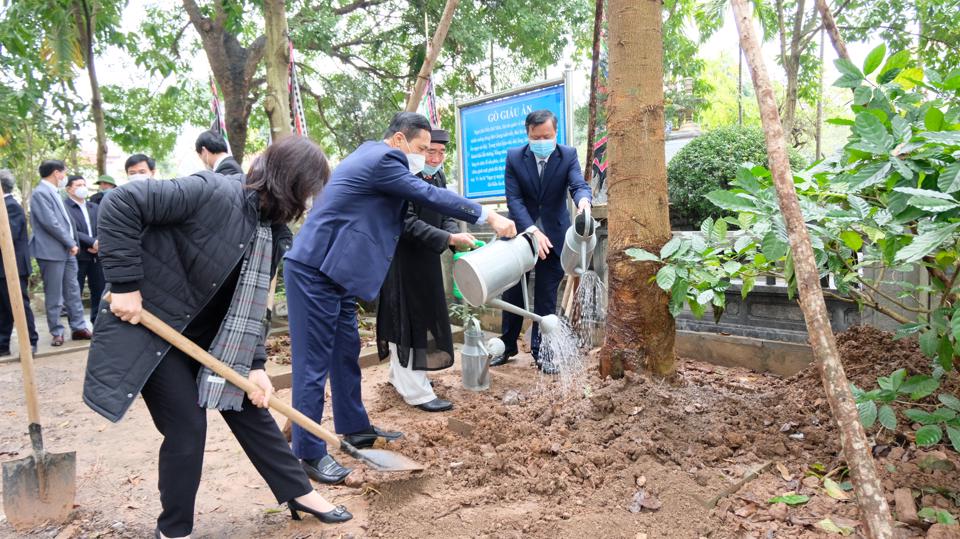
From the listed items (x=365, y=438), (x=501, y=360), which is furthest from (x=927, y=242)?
(x=501, y=360)

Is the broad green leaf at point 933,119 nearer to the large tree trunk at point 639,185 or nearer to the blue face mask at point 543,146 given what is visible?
the large tree trunk at point 639,185

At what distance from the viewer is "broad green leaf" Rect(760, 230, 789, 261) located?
86.9 inches

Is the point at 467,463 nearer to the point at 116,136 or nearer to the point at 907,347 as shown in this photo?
the point at 907,347

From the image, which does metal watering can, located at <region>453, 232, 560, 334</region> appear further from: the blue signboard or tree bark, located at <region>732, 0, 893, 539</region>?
the blue signboard

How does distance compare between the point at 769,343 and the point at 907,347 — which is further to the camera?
the point at 769,343

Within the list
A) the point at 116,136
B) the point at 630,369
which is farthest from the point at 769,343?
the point at 116,136

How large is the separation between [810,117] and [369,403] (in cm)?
2343

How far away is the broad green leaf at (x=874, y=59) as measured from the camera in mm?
2090

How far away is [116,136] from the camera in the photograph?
10.8 meters

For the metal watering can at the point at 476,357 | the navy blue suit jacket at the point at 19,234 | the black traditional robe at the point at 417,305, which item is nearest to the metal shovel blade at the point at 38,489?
the black traditional robe at the point at 417,305

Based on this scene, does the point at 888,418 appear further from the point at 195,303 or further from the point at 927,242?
the point at 195,303

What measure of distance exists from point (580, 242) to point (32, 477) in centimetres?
299

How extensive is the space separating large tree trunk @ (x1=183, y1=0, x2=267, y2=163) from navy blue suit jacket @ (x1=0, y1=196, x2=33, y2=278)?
5.02m

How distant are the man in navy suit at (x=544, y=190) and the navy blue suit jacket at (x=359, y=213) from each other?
1610mm
